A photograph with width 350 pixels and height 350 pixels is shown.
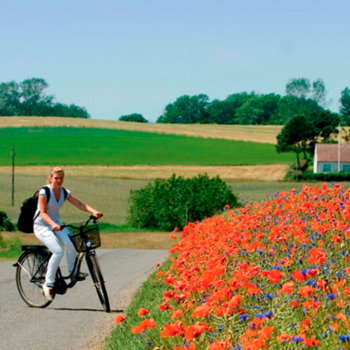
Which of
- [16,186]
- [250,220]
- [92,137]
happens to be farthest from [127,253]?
[92,137]

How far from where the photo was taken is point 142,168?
230ft

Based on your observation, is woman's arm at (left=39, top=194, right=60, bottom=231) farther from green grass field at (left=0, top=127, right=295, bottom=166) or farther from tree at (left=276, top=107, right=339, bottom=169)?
tree at (left=276, top=107, right=339, bottom=169)

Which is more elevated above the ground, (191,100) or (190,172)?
(191,100)

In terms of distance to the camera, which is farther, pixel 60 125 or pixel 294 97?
pixel 294 97

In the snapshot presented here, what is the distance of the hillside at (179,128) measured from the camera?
106500 millimetres

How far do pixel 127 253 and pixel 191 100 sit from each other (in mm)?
149949

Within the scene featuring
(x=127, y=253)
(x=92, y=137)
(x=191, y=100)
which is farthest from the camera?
(x=191, y=100)

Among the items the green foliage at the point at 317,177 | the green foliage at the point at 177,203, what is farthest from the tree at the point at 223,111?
the green foliage at the point at 177,203

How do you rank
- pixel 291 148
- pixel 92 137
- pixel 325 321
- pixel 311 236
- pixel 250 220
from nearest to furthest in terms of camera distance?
pixel 325 321 < pixel 311 236 < pixel 250 220 < pixel 291 148 < pixel 92 137

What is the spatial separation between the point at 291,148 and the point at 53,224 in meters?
77.5

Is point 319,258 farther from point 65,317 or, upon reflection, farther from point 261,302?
point 65,317

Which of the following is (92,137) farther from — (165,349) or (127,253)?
(165,349)

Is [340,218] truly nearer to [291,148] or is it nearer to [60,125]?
[291,148]

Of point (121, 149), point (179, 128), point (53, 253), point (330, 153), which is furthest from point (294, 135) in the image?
point (53, 253)
